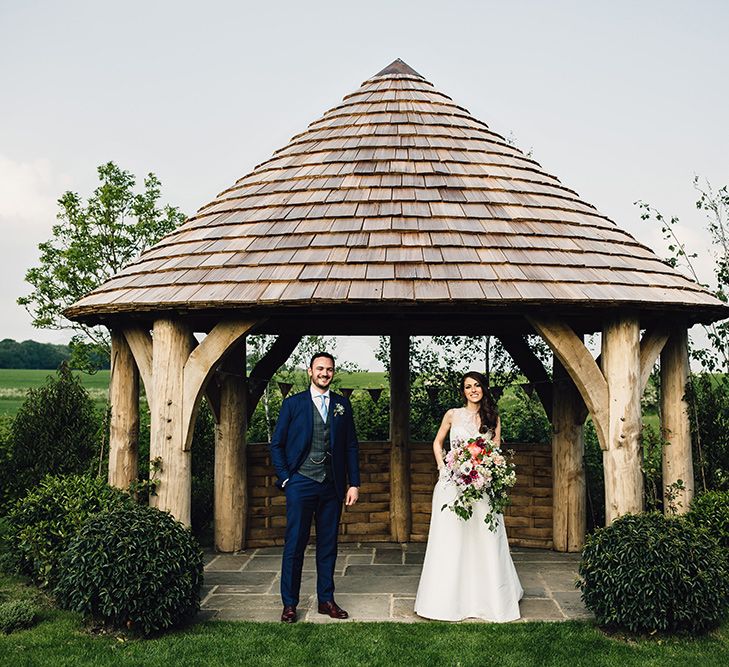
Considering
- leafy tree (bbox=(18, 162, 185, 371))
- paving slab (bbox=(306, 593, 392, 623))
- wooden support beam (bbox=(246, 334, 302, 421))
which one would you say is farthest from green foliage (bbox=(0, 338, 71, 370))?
paving slab (bbox=(306, 593, 392, 623))

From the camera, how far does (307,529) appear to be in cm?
543

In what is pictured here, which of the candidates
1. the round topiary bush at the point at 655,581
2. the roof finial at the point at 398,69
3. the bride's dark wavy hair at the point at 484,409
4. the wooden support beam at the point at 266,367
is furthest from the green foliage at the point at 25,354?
the round topiary bush at the point at 655,581

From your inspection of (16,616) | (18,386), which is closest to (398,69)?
(16,616)

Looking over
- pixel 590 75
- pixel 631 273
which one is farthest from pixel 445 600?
pixel 590 75

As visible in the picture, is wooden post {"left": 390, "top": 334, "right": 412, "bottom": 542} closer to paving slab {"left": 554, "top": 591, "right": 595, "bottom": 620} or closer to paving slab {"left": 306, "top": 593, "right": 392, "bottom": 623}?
paving slab {"left": 306, "top": 593, "right": 392, "bottom": 623}

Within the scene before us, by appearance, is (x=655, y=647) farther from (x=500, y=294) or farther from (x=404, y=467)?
(x=404, y=467)

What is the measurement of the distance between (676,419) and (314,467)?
10.6 feet

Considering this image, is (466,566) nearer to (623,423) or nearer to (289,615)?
(289,615)

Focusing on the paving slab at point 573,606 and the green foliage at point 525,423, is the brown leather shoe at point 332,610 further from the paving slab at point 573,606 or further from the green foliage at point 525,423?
the green foliage at point 525,423

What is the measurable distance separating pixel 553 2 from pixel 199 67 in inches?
175

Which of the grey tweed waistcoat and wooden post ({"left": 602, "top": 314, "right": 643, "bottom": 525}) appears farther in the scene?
wooden post ({"left": 602, "top": 314, "right": 643, "bottom": 525})

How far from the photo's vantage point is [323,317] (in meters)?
8.34

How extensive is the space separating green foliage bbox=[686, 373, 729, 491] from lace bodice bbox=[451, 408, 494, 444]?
241 cm

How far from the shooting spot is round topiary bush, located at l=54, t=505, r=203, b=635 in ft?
16.8
